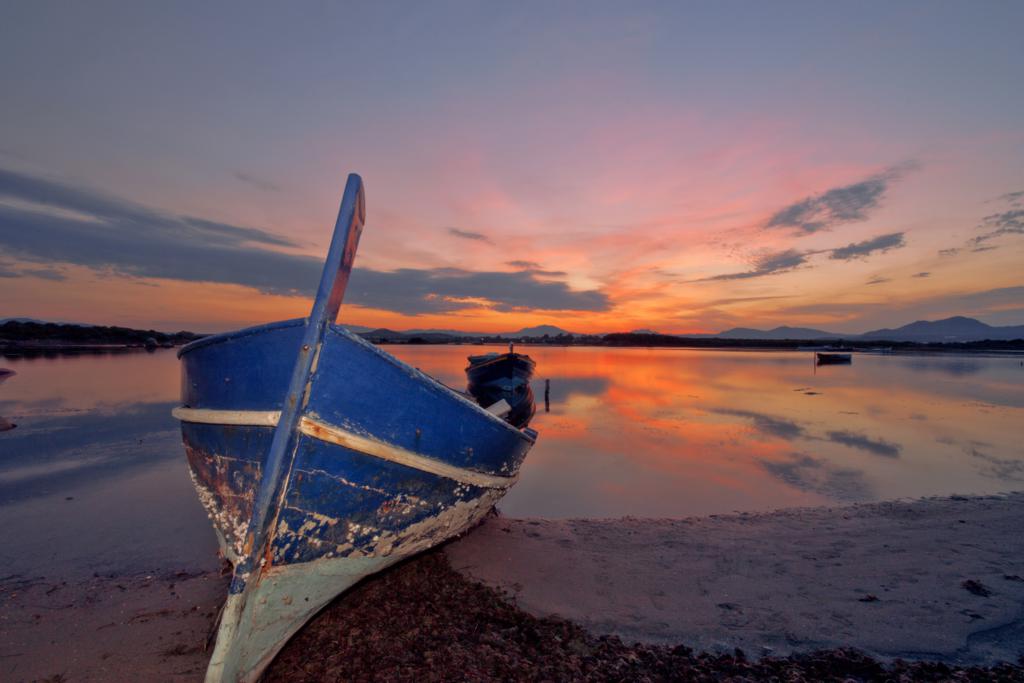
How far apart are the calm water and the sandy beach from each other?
1321 mm

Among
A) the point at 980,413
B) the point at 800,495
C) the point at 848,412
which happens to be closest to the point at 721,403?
the point at 848,412

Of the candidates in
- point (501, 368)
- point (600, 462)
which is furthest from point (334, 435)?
point (501, 368)

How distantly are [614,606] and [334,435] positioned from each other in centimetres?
330

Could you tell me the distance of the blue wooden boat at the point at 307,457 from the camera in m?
3.12

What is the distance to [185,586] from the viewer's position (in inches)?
183

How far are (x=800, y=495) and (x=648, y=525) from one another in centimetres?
373

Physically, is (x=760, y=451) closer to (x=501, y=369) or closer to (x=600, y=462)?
(x=600, y=462)

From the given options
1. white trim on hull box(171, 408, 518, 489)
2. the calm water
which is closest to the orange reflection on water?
the calm water

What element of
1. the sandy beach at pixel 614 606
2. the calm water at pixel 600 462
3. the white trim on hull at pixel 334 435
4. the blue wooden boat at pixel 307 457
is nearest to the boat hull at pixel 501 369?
the calm water at pixel 600 462

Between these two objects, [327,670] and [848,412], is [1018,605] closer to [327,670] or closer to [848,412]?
[327,670]

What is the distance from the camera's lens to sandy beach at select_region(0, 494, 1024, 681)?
140 inches

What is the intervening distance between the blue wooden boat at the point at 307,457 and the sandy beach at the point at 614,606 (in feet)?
1.87

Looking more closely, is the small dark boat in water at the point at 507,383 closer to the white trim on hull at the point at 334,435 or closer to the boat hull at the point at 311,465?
the white trim on hull at the point at 334,435

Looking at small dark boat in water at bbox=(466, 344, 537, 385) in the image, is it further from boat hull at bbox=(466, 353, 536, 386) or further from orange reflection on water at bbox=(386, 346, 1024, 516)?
orange reflection on water at bbox=(386, 346, 1024, 516)
